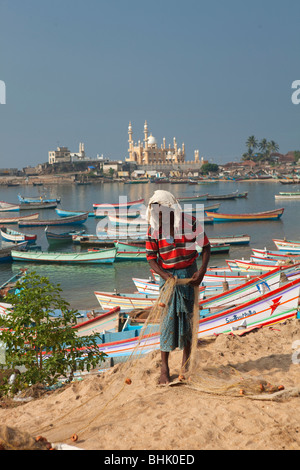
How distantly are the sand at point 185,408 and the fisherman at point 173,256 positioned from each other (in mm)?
407

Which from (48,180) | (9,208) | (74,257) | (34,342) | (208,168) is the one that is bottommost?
(74,257)

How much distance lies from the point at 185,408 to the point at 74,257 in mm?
20480

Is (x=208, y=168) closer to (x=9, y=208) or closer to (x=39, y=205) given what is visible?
(x=39, y=205)

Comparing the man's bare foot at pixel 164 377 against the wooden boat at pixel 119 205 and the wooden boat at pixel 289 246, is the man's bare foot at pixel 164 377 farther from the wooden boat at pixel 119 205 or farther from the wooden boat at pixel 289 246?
the wooden boat at pixel 119 205

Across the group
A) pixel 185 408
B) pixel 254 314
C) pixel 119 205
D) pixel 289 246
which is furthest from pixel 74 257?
pixel 119 205

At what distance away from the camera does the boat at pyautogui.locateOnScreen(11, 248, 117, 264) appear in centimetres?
2359

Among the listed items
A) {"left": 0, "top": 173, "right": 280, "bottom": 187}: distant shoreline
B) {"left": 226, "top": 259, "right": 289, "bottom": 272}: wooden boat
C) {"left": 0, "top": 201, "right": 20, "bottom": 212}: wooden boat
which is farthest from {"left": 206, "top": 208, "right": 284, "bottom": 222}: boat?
{"left": 0, "top": 173, "right": 280, "bottom": 187}: distant shoreline

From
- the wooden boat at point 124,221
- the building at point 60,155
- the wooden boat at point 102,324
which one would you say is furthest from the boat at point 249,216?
the building at point 60,155

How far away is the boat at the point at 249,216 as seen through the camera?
3778cm

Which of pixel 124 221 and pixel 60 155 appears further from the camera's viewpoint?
pixel 60 155

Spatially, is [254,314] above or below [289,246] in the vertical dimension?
above

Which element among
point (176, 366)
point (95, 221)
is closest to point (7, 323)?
point (176, 366)

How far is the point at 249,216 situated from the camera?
125 feet
